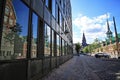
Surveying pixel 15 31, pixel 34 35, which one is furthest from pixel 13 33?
pixel 34 35

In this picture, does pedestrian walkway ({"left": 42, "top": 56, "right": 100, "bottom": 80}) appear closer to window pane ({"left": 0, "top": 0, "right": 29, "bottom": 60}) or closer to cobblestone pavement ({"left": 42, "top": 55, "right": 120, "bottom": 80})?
cobblestone pavement ({"left": 42, "top": 55, "right": 120, "bottom": 80})

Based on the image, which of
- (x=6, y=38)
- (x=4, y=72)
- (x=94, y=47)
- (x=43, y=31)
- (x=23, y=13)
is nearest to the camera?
(x=4, y=72)

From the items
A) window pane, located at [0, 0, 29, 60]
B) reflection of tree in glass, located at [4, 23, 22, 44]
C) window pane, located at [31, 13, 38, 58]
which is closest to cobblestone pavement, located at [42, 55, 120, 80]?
window pane, located at [31, 13, 38, 58]

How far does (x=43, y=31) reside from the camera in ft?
35.2

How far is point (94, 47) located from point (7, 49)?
113 meters

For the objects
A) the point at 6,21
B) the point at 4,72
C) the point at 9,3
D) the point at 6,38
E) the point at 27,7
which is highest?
the point at 27,7

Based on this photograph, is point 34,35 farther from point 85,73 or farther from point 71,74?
point 85,73

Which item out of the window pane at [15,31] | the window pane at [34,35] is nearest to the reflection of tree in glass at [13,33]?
the window pane at [15,31]

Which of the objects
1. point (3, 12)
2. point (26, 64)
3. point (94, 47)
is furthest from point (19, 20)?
point (94, 47)

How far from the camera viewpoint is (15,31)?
614 cm

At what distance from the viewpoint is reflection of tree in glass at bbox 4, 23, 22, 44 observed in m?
5.51

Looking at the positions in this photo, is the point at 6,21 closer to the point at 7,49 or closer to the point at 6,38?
the point at 6,38

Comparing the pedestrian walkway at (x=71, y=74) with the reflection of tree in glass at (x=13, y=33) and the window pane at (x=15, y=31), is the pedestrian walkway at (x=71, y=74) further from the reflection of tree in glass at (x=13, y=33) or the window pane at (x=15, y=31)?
the reflection of tree in glass at (x=13, y=33)

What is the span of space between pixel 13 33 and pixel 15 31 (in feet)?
0.82
